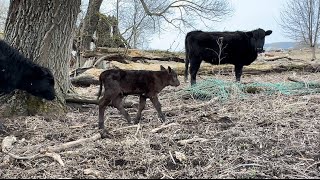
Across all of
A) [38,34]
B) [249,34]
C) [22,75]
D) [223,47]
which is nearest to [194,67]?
[223,47]

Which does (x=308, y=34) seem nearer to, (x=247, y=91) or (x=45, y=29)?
(x=247, y=91)

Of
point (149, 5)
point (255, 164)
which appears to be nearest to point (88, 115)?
point (255, 164)

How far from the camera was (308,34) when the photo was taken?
1135 inches

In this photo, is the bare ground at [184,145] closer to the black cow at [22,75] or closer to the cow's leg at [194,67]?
the black cow at [22,75]

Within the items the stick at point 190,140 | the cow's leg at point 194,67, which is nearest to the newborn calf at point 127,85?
the stick at point 190,140

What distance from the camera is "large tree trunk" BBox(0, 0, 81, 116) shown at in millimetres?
6953

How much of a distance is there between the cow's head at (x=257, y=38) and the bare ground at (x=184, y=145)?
5272mm

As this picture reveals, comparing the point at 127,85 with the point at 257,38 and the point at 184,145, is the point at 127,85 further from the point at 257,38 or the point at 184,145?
the point at 257,38

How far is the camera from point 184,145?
4.77 m

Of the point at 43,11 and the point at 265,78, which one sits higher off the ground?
the point at 43,11

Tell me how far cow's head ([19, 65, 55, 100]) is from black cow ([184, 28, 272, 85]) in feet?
15.1

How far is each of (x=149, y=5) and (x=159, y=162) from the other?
20.9m

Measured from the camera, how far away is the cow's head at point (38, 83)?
6910 mm

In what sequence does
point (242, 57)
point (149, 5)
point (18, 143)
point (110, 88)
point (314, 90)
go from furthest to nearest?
1. point (149, 5)
2. point (242, 57)
3. point (314, 90)
4. point (110, 88)
5. point (18, 143)
